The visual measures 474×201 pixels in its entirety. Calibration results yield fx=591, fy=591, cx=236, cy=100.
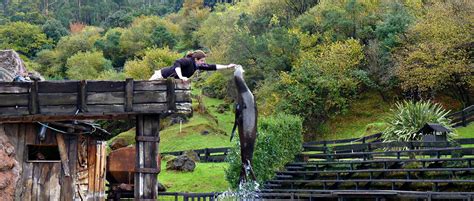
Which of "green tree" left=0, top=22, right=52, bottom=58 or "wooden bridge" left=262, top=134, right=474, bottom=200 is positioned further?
"green tree" left=0, top=22, right=52, bottom=58

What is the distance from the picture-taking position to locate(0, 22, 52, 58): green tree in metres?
81.3

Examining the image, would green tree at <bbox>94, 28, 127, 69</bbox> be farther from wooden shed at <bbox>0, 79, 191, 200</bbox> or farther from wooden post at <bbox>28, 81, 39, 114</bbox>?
wooden post at <bbox>28, 81, 39, 114</bbox>

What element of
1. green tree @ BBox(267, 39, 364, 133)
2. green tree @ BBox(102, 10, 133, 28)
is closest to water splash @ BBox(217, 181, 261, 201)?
green tree @ BBox(267, 39, 364, 133)

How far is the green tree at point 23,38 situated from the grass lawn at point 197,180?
57.1 metres

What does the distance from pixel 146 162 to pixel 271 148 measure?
16054 millimetres

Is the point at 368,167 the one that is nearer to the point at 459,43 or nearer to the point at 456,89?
the point at 459,43

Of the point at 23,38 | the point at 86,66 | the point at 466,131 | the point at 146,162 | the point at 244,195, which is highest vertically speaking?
the point at 23,38

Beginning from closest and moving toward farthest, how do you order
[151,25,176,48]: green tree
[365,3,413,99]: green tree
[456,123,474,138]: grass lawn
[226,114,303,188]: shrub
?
[226,114,303,188]: shrub, [456,123,474,138]: grass lawn, [365,3,413,99]: green tree, [151,25,176,48]: green tree

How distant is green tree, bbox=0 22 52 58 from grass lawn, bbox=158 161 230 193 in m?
57.1

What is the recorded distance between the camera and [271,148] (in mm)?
27453

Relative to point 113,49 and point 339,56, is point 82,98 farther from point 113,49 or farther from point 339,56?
point 113,49

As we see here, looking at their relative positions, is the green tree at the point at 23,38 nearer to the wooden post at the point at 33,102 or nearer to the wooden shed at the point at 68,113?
the wooden shed at the point at 68,113

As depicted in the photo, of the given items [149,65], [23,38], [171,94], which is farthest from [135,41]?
[171,94]

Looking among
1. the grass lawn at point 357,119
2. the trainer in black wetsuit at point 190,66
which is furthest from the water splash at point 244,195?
the grass lawn at point 357,119
